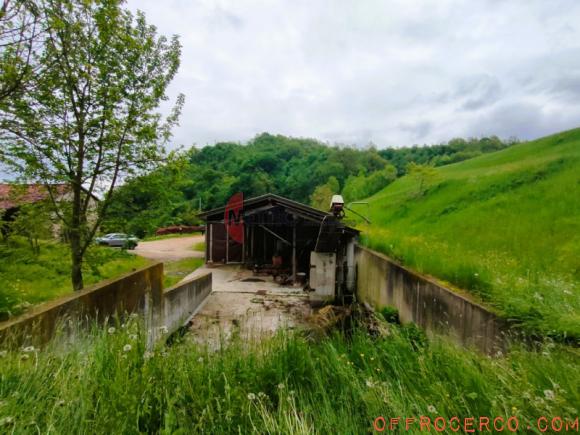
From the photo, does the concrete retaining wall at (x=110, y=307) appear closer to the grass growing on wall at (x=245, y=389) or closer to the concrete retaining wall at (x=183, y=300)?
the concrete retaining wall at (x=183, y=300)

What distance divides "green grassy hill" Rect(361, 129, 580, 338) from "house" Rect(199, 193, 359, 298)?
133 centimetres

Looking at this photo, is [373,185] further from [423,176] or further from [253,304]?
[253,304]

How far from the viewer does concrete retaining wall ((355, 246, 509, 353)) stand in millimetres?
3303

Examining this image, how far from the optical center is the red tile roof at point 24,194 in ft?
12.5

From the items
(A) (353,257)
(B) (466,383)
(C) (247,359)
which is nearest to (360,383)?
(B) (466,383)

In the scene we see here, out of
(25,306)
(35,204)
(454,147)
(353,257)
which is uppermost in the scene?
(454,147)

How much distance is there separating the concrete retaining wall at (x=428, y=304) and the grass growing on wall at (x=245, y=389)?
1.17 meters

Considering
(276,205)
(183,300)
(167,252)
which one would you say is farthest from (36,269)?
(167,252)

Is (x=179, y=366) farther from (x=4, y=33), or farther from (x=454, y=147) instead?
(x=454, y=147)

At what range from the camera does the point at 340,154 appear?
5719 cm

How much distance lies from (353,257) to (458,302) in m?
6.68

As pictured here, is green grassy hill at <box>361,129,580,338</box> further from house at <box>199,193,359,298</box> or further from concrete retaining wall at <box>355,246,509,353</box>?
house at <box>199,193,359,298</box>

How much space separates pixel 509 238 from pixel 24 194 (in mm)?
10324

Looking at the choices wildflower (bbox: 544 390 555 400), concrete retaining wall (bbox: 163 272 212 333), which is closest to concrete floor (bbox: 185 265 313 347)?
concrete retaining wall (bbox: 163 272 212 333)
